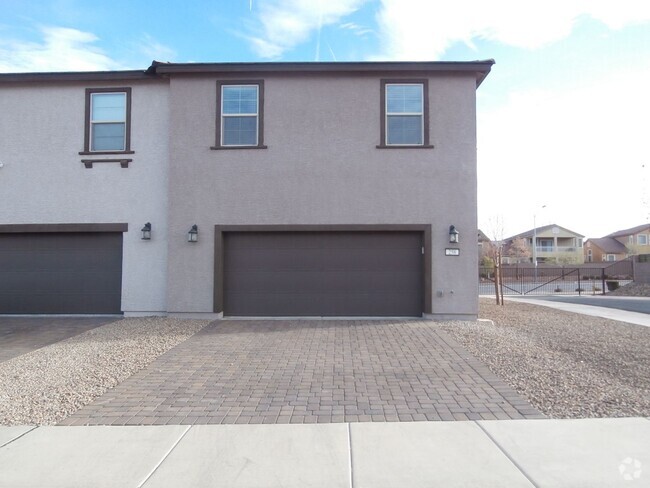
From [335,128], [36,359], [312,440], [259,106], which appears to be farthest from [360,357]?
[259,106]

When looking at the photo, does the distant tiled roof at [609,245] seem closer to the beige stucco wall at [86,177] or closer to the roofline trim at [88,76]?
the beige stucco wall at [86,177]

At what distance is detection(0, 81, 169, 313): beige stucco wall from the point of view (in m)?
11.2

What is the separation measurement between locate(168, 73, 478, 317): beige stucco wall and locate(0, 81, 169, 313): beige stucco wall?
0.64 meters

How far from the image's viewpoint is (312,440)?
13.5 ft

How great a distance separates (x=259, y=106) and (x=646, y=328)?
1046 centimetres

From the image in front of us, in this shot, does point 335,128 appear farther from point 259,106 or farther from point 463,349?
point 463,349

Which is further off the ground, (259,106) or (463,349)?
(259,106)

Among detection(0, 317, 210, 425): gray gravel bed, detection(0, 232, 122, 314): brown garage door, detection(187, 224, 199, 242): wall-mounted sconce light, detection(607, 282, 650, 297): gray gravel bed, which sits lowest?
detection(0, 317, 210, 425): gray gravel bed

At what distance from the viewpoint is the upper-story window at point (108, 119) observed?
1134 cm

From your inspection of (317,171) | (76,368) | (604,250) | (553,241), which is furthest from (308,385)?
(604,250)

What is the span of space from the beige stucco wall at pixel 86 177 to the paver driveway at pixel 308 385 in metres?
3.67

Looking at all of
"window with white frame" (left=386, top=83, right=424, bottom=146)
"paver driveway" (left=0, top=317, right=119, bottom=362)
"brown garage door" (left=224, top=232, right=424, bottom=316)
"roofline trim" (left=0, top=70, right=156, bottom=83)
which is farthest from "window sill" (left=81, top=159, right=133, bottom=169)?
"window with white frame" (left=386, top=83, right=424, bottom=146)

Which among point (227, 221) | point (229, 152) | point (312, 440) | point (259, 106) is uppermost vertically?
point (259, 106)

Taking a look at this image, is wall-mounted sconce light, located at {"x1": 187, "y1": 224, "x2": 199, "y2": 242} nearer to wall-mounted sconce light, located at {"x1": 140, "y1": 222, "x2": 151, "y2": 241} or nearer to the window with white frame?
wall-mounted sconce light, located at {"x1": 140, "y1": 222, "x2": 151, "y2": 241}
